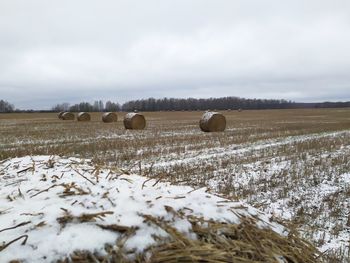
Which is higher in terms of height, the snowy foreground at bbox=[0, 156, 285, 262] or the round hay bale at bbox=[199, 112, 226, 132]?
the snowy foreground at bbox=[0, 156, 285, 262]

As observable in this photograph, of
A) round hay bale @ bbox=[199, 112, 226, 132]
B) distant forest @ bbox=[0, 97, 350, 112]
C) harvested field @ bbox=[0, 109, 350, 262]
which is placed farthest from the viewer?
distant forest @ bbox=[0, 97, 350, 112]

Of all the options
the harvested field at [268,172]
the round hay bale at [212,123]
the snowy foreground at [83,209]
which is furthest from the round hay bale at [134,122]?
the snowy foreground at [83,209]

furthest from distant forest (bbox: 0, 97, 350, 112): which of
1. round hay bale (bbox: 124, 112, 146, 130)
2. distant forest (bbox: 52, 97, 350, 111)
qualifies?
round hay bale (bbox: 124, 112, 146, 130)

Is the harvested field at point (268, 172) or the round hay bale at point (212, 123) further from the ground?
the round hay bale at point (212, 123)

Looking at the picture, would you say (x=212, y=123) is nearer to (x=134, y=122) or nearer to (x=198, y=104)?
(x=134, y=122)

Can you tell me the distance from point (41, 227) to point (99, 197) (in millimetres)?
466

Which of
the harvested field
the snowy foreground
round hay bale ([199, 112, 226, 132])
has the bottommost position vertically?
the harvested field

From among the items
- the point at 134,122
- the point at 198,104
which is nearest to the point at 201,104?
the point at 198,104

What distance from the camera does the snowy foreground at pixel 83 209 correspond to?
2.03m

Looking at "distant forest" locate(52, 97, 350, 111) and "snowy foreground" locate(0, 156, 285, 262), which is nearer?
"snowy foreground" locate(0, 156, 285, 262)

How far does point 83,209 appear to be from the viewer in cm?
232

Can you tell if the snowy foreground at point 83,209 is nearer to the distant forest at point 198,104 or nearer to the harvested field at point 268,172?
the harvested field at point 268,172

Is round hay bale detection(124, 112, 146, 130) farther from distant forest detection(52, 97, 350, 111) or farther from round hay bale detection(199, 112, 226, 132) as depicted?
distant forest detection(52, 97, 350, 111)

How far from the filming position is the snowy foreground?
79.9 inches
